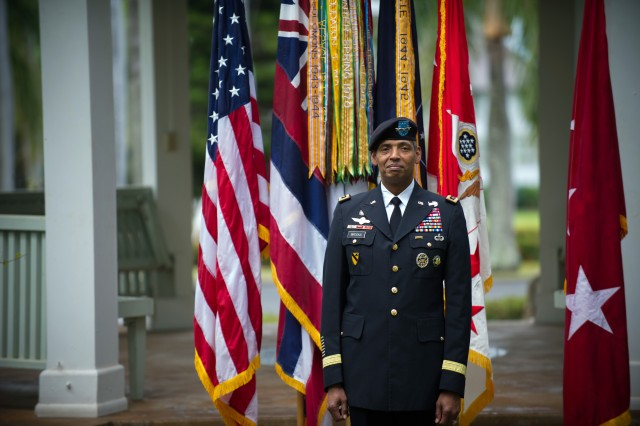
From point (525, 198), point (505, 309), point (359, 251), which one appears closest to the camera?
point (359, 251)

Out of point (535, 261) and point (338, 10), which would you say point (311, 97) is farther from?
point (535, 261)

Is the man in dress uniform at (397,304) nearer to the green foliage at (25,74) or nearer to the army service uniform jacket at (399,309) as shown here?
the army service uniform jacket at (399,309)

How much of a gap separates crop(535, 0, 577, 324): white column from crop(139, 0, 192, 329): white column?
150 inches

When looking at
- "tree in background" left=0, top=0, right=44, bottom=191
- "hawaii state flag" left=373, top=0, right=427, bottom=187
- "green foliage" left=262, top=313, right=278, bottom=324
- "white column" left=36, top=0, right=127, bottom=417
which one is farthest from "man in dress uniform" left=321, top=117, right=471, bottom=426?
"tree in background" left=0, top=0, right=44, bottom=191

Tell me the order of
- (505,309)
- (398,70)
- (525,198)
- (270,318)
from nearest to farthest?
(398,70) → (270,318) → (505,309) → (525,198)

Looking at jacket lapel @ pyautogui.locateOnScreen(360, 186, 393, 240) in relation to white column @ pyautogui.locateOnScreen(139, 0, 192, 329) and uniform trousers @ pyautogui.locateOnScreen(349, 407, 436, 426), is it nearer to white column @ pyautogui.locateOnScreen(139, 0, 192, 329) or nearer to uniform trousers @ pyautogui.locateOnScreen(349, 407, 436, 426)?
uniform trousers @ pyautogui.locateOnScreen(349, 407, 436, 426)

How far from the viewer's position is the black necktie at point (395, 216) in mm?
4703

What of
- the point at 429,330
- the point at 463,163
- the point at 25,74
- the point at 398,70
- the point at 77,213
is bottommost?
the point at 429,330

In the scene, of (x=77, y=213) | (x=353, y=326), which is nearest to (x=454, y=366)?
(x=353, y=326)

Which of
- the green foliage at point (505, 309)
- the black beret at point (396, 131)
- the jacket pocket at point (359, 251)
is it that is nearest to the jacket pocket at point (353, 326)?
the jacket pocket at point (359, 251)

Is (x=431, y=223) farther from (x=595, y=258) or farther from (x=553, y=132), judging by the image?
(x=553, y=132)

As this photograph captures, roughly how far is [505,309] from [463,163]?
1178cm

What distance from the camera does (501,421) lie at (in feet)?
22.3

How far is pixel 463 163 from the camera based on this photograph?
19.6 feet
